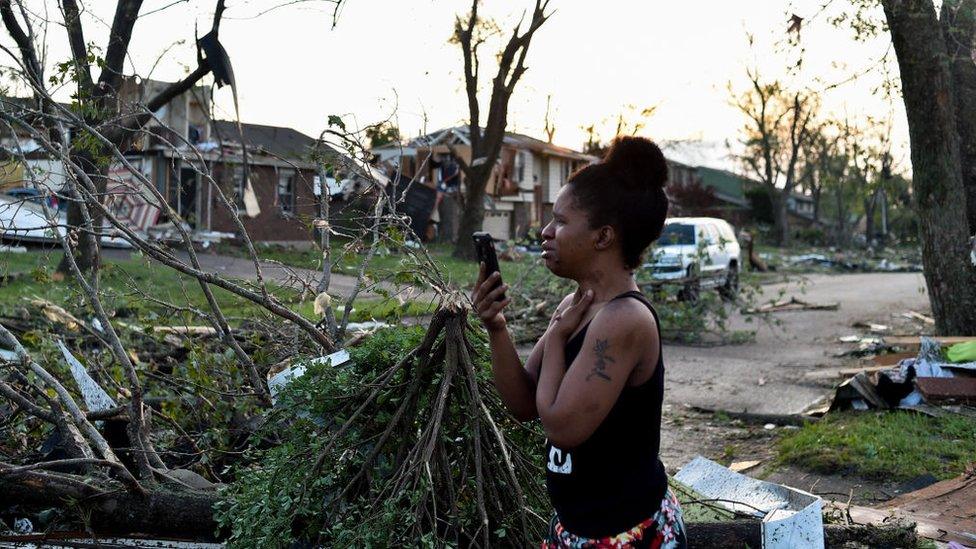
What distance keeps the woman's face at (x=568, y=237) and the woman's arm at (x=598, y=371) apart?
0.18 metres

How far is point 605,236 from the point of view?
243 cm

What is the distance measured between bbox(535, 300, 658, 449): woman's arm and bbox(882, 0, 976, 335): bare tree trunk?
8.56 metres

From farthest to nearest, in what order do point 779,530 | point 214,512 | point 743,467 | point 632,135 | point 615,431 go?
1. point 743,467
2. point 214,512
3. point 779,530
4. point 632,135
5. point 615,431

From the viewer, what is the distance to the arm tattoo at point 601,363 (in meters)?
2.26

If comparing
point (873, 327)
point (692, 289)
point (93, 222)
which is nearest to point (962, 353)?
point (692, 289)

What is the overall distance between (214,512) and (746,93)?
59.5 metres

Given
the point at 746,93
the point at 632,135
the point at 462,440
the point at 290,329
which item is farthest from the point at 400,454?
the point at 746,93

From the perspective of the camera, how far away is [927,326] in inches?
583

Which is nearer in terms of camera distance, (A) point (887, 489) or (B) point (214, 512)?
(B) point (214, 512)

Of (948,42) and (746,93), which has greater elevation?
(746,93)

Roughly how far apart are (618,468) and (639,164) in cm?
76

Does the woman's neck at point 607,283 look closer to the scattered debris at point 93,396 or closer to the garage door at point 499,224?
the scattered debris at point 93,396

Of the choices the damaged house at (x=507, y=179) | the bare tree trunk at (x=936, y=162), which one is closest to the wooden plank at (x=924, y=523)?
the bare tree trunk at (x=936, y=162)

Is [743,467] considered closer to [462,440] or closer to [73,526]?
[462,440]
